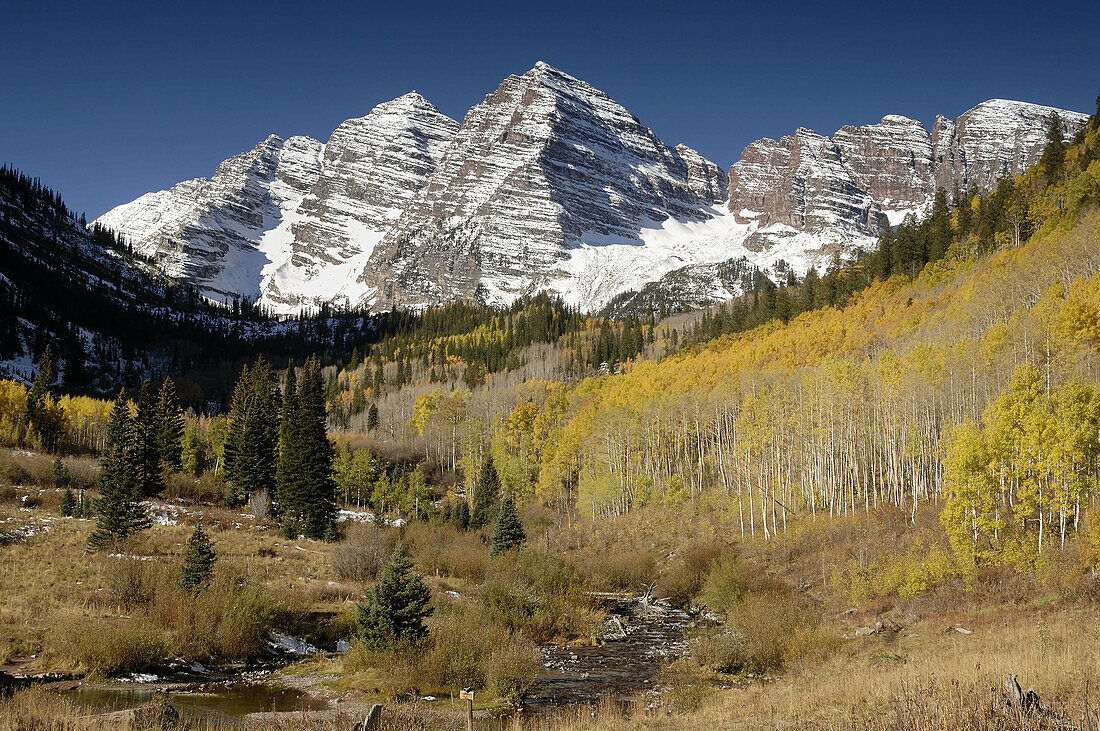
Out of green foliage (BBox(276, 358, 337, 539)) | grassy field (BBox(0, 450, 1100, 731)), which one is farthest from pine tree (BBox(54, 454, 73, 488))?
green foliage (BBox(276, 358, 337, 539))

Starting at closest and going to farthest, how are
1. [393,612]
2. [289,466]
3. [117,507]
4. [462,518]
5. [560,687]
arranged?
[393,612] < [560,687] < [117,507] < [289,466] < [462,518]

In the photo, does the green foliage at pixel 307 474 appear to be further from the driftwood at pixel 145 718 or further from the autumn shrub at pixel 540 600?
the driftwood at pixel 145 718

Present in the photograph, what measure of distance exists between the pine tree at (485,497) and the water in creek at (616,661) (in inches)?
1379

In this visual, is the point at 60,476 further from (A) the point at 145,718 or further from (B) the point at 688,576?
(A) the point at 145,718

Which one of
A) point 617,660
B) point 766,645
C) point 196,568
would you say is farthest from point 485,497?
point 766,645

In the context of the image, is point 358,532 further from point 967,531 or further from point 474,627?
point 967,531

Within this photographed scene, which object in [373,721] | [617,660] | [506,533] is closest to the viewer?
[373,721]

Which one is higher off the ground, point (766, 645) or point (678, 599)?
point (766, 645)

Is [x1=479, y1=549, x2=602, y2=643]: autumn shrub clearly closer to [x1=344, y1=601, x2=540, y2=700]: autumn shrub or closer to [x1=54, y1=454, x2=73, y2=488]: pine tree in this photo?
[x1=344, y1=601, x2=540, y2=700]: autumn shrub

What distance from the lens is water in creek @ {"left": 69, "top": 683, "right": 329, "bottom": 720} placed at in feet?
69.7

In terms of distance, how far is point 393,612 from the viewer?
25.6 meters

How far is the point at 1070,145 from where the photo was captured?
109438 millimetres

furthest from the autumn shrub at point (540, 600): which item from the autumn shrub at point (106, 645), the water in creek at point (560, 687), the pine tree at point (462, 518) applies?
the pine tree at point (462, 518)

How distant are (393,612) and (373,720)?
32.1 feet
